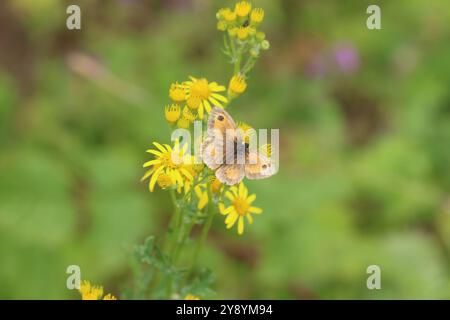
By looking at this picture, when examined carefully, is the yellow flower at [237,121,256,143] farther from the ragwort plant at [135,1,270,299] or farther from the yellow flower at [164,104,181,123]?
the yellow flower at [164,104,181,123]

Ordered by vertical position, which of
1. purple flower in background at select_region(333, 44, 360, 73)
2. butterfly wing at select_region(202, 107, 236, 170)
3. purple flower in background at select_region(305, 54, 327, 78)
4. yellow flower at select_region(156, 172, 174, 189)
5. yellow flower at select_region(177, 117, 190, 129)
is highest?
purple flower in background at select_region(333, 44, 360, 73)

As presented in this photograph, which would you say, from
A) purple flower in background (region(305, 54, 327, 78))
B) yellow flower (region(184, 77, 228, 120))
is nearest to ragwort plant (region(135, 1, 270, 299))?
yellow flower (region(184, 77, 228, 120))

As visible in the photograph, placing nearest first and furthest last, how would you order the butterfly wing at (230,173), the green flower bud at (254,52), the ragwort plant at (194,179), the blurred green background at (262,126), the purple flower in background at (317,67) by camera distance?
1. the butterfly wing at (230,173)
2. the ragwort plant at (194,179)
3. the green flower bud at (254,52)
4. the blurred green background at (262,126)
5. the purple flower in background at (317,67)

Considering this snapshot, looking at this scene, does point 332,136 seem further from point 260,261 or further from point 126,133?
point 126,133

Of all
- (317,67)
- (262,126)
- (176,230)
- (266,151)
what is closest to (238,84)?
(266,151)

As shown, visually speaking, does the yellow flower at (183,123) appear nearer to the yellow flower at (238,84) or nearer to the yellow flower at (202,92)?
the yellow flower at (202,92)

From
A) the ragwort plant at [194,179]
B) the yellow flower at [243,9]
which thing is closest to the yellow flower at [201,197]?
the ragwort plant at [194,179]
